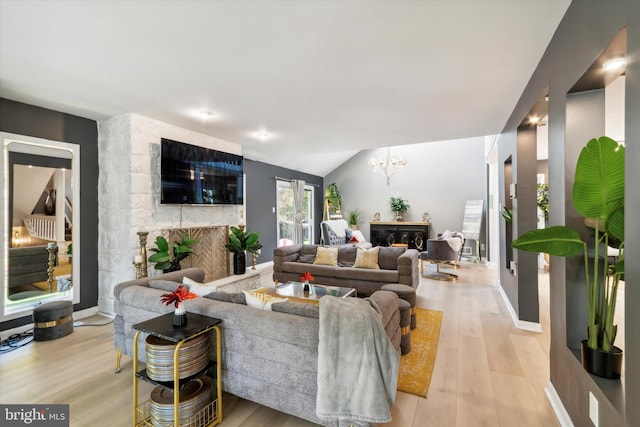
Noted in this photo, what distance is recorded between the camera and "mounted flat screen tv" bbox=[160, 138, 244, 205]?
3648mm

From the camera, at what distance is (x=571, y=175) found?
1.63 metres

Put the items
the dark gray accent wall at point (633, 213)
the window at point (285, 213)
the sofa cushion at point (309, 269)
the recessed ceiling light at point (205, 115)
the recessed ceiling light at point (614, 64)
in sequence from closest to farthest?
1. the dark gray accent wall at point (633, 213)
2. the recessed ceiling light at point (614, 64)
3. the recessed ceiling light at point (205, 115)
4. the sofa cushion at point (309, 269)
5. the window at point (285, 213)

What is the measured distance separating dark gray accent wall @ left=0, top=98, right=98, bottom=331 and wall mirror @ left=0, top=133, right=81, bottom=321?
2.5 inches

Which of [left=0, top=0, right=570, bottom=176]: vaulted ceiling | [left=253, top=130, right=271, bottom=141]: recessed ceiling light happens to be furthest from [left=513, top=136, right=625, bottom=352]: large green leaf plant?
[left=253, top=130, right=271, bottom=141]: recessed ceiling light

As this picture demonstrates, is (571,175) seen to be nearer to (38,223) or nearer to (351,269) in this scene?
(351,269)

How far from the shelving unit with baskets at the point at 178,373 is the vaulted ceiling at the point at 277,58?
186 cm

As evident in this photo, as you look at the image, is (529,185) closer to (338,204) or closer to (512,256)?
(512,256)

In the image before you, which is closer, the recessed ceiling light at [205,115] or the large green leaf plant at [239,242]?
the recessed ceiling light at [205,115]

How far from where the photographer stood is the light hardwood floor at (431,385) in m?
1.81

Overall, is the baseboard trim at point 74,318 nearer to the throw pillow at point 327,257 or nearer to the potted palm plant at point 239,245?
the potted palm plant at point 239,245

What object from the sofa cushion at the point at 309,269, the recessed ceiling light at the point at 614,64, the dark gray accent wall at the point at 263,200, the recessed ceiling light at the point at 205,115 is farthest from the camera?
the dark gray accent wall at the point at 263,200

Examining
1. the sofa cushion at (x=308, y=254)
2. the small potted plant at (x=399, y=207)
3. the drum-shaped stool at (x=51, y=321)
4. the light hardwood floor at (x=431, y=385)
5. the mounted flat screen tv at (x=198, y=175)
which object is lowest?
the light hardwood floor at (x=431, y=385)

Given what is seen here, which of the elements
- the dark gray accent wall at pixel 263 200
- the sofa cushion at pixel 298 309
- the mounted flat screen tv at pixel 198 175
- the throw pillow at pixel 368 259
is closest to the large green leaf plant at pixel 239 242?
the mounted flat screen tv at pixel 198 175

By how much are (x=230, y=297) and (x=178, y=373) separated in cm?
59
